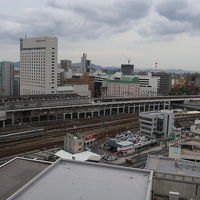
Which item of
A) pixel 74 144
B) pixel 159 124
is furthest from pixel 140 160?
pixel 159 124

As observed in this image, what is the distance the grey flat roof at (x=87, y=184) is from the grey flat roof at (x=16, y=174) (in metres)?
1.97

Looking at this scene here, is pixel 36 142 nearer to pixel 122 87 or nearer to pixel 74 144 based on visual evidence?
pixel 74 144

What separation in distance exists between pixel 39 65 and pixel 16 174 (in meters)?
49.3

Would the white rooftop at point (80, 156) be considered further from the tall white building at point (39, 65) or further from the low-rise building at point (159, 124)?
the tall white building at point (39, 65)

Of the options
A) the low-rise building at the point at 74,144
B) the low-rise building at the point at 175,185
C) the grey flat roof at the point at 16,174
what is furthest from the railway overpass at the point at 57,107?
the low-rise building at the point at 175,185

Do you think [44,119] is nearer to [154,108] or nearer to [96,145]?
[96,145]

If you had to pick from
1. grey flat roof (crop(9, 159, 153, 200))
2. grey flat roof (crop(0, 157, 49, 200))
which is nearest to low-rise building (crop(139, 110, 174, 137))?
grey flat roof (crop(0, 157, 49, 200))

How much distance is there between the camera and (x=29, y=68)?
6425cm

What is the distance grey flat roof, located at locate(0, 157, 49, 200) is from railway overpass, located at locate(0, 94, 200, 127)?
911 inches

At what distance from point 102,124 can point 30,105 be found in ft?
40.0

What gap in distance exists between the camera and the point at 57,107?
41.9 meters

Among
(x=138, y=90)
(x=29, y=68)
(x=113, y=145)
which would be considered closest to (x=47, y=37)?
(x=29, y=68)

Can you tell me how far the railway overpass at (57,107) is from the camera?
37.8 metres

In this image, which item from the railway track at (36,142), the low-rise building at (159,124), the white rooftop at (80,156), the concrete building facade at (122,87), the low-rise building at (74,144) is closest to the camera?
the white rooftop at (80,156)
